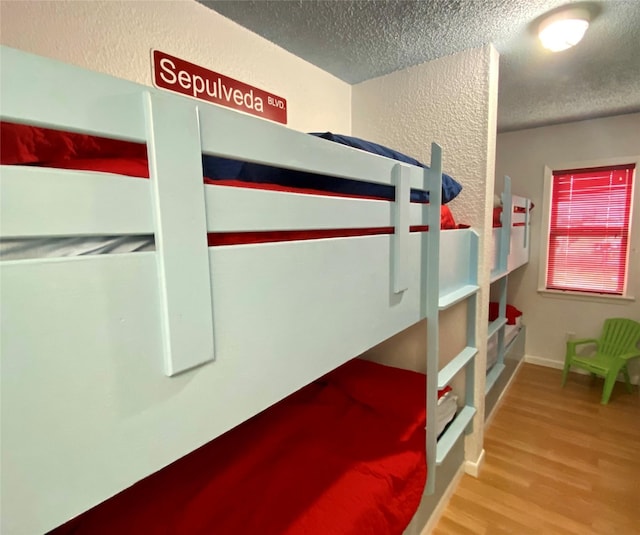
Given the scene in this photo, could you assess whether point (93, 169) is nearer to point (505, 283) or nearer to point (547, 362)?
point (505, 283)

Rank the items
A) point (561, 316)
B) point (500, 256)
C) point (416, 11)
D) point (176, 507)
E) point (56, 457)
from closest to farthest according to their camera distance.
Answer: point (56, 457) < point (176, 507) < point (416, 11) < point (500, 256) < point (561, 316)

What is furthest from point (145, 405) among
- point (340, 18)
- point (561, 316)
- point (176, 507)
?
point (561, 316)

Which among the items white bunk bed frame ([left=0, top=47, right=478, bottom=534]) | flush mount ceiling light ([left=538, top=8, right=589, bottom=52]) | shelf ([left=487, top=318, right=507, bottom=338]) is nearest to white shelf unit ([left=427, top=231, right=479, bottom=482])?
shelf ([left=487, top=318, right=507, bottom=338])

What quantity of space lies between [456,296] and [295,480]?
3.23 feet

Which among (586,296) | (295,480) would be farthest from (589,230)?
(295,480)

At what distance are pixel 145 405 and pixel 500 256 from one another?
239 cm

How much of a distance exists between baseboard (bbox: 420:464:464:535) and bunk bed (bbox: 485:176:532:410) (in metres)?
0.60

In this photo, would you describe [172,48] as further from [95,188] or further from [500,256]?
[500,256]

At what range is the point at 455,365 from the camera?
1.58 metres

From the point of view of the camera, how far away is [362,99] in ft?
6.98

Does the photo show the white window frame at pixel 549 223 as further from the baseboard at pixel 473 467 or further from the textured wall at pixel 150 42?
the textured wall at pixel 150 42

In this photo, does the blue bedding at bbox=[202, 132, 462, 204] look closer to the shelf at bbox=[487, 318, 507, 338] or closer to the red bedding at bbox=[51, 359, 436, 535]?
the red bedding at bbox=[51, 359, 436, 535]

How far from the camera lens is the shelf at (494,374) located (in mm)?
2422

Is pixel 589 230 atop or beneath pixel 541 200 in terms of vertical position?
beneath
